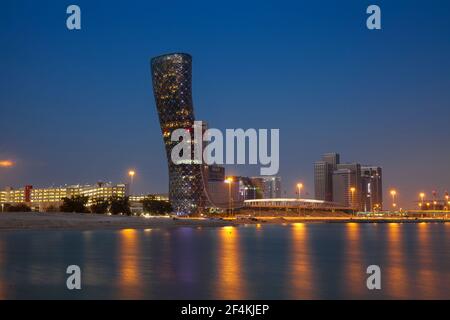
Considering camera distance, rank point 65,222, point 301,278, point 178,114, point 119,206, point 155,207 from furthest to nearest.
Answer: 1. point 178,114
2. point 155,207
3. point 119,206
4. point 65,222
5. point 301,278

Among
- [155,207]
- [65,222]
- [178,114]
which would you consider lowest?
[155,207]

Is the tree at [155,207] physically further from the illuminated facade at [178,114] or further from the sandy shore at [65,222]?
the sandy shore at [65,222]

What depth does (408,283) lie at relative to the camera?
19.8m

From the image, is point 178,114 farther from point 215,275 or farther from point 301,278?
point 301,278

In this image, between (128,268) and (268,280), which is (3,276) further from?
(268,280)

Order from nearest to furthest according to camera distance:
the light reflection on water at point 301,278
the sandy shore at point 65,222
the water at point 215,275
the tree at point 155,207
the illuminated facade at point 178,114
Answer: the water at point 215,275
the light reflection on water at point 301,278
the sandy shore at point 65,222
the tree at point 155,207
the illuminated facade at point 178,114

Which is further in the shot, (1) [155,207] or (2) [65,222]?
(1) [155,207]

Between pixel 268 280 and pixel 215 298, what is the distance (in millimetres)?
4761

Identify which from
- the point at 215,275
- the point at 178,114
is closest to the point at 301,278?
the point at 215,275

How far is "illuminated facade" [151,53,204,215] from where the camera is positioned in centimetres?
17088

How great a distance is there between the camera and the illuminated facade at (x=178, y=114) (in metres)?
171

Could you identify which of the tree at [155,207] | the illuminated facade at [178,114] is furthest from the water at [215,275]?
the illuminated facade at [178,114]

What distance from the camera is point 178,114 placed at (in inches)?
6718

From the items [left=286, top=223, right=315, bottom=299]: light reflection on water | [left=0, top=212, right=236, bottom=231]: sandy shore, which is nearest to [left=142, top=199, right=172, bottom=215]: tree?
[left=0, top=212, right=236, bottom=231]: sandy shore
